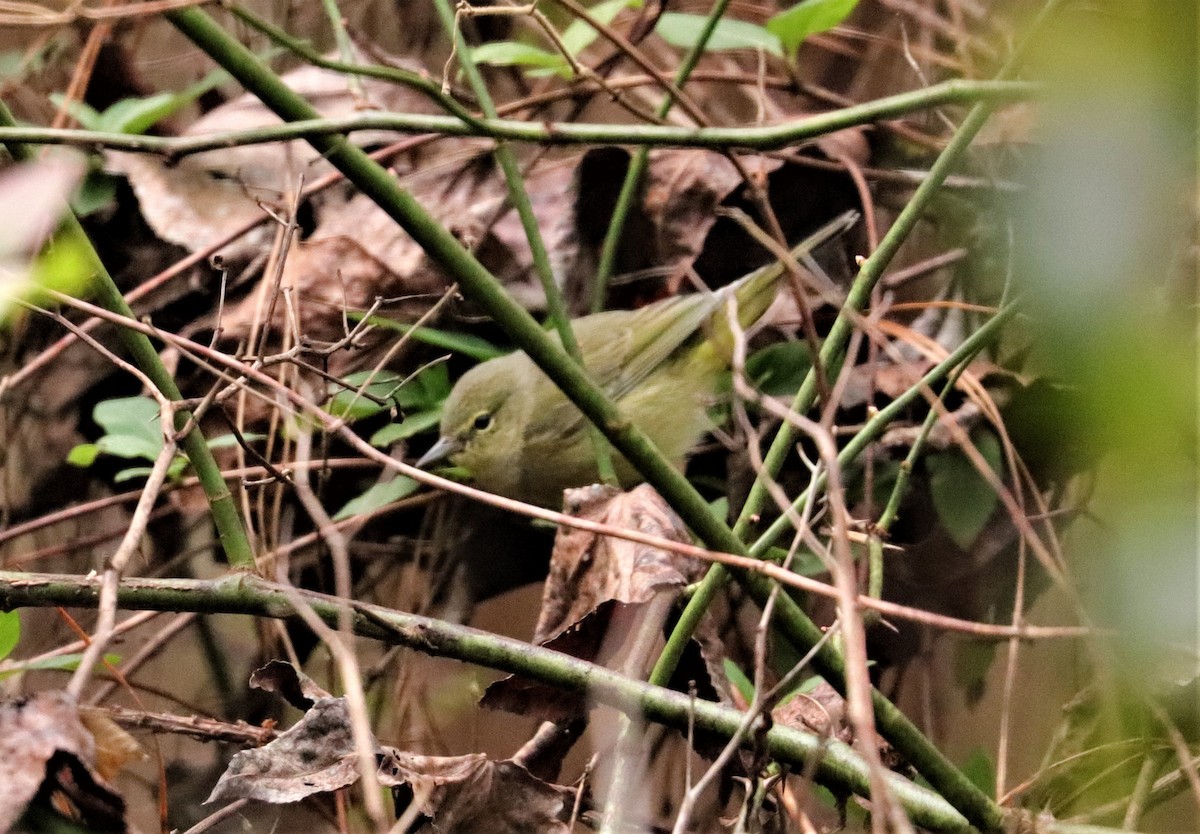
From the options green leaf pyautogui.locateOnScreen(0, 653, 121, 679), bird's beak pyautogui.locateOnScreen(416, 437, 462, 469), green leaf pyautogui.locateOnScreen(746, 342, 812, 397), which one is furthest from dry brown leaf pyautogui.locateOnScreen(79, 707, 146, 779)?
green leaf pyautogui.locateOnScreen(746, 342, 812, 397)

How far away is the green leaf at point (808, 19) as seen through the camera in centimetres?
176

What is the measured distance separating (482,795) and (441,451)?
1.11m

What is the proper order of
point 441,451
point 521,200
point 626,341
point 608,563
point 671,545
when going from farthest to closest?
1. point 626,341
2. point 441,451
3. point 521,200
4. point 608,563
5. point 671,545

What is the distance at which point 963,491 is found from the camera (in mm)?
1757

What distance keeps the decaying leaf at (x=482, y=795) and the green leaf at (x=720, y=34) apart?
1307mm

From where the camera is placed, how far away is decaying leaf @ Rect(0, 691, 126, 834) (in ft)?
2.36

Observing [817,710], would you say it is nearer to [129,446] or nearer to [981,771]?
[981,771]

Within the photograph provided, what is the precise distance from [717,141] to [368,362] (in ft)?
3.87

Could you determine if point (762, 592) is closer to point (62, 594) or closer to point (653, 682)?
point (653, 682)

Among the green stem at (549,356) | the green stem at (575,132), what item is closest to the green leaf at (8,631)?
the green stem at (575,132)

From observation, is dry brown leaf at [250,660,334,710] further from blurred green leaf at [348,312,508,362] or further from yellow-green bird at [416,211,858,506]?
yellow-green bird at [416,211,858,506]

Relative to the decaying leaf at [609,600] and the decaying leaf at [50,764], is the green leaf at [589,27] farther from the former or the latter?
the decaying leaf at [50,764]

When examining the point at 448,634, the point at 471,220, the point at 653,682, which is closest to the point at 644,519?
the point at 653,682

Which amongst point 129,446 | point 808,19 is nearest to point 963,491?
point 808,19
